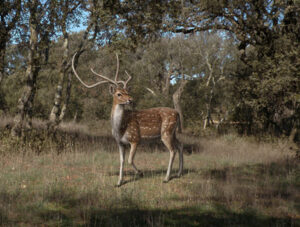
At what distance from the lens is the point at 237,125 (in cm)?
1848

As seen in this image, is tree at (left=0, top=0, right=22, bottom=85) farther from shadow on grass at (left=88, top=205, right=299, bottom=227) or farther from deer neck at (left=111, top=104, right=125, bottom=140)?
shadow on grass at (left=88, top=205, right=299, bottom=227)

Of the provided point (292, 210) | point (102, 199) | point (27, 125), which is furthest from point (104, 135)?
point (292, 210)

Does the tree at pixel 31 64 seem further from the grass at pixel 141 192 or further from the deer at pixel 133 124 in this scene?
the deer at pixel 133 124

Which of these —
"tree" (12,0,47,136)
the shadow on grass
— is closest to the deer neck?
the shadow on grass

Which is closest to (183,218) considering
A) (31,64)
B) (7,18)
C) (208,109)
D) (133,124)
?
(133,124)

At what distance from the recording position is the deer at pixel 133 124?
6977 mm

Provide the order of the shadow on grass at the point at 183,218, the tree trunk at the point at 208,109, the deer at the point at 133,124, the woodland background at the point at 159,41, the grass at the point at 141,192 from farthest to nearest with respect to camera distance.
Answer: the tree trunk at the point at 208,109 < the woodland background at the point at 159,41 < the deer at the point at 133,124 < the grass at the point at 141,192 < the shadow on grass at the point at 183,218

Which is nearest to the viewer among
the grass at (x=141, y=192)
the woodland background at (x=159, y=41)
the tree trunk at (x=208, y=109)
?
the grass at (x=141, y=192)

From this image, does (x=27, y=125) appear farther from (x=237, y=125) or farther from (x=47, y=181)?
(x=237, y=125)

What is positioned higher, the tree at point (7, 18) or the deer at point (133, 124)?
the tree at point (7, 18)

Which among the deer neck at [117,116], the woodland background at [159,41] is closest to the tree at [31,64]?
the woodland background at [159,41]

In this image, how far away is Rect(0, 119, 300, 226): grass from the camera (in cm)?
509

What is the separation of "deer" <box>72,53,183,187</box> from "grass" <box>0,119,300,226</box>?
2.65 feet

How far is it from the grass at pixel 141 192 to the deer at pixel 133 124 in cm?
81
